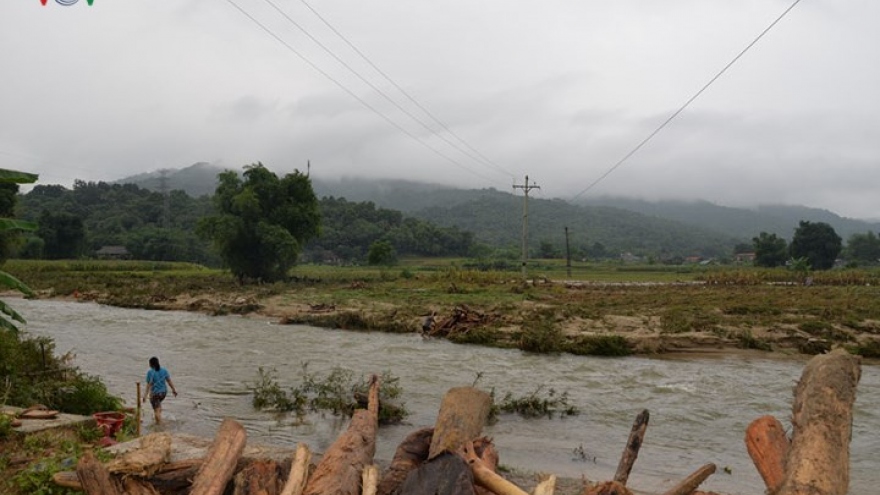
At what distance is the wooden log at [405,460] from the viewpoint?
5371 millimetres

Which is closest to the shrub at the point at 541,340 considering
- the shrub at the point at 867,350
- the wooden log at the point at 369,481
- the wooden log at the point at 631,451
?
the shrub at the point at 867,350

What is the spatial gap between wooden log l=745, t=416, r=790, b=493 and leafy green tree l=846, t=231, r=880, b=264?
116 meters

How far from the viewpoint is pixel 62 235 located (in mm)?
70250

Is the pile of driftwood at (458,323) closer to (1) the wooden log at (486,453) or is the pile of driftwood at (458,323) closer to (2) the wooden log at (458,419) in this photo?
(2) the wooden log at (458,419)

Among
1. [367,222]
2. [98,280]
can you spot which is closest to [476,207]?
[367,222]

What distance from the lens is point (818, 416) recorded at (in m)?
4.92

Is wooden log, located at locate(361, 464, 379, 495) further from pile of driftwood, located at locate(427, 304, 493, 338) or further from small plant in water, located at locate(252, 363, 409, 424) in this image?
pile of driftwood, located at locate(427, 304, 493, 338)

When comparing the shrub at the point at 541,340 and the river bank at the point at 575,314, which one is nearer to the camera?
the shrub at the point at 541,340

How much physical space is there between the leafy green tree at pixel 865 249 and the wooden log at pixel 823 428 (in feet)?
381

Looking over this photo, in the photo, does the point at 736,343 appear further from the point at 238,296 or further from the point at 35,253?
the point at 35,253

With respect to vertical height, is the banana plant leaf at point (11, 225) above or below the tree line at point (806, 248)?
below

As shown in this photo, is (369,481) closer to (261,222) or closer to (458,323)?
(458,323)

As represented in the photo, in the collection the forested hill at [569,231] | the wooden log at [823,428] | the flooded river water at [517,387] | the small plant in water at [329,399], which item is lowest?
the flooded river water at [517,387]

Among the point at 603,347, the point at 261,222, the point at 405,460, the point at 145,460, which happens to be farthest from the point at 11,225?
the point at 261,222
